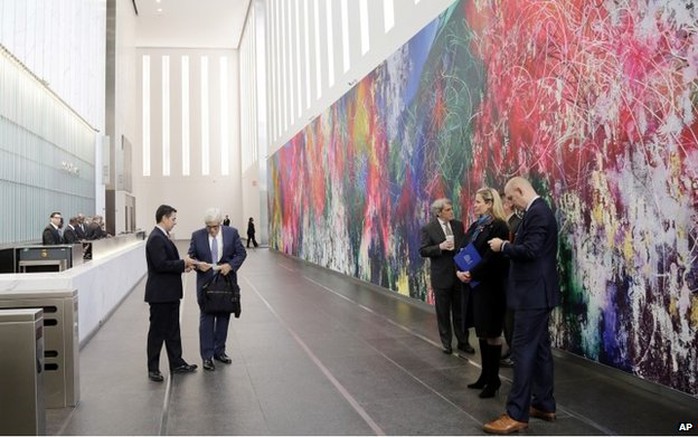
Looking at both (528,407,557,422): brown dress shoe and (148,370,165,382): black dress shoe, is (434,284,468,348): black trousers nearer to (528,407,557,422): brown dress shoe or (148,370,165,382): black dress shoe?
(528,407,557,422): brown dress shoe

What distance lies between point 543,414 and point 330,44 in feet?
47.1

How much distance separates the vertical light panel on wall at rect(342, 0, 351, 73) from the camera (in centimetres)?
1513

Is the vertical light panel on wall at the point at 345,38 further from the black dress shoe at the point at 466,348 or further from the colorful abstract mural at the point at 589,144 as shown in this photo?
the black dress shoe at the point at 466,348

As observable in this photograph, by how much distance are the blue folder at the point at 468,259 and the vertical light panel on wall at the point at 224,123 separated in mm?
40563

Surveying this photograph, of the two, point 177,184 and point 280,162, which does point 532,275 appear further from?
point 177,184

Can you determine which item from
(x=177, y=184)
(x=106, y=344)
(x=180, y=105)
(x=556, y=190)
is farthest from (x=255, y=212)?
(x=556, y=190)

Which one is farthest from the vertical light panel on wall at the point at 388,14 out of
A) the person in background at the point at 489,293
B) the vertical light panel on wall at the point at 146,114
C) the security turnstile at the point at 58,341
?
the vertical light panel on wall at the point at 146,114

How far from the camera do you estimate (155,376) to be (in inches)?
229

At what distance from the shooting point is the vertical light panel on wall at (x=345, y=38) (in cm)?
1513

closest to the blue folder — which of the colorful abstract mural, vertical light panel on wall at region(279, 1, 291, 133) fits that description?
the colorful abstract mural

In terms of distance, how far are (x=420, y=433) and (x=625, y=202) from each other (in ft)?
9.09

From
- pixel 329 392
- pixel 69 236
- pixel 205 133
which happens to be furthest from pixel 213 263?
pixel 205 133

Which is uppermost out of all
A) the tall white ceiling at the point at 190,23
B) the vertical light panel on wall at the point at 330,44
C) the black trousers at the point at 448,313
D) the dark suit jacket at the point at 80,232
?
the tall white ceiling at the point at 190,23

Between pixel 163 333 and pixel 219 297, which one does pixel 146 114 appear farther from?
pixel 163 333
